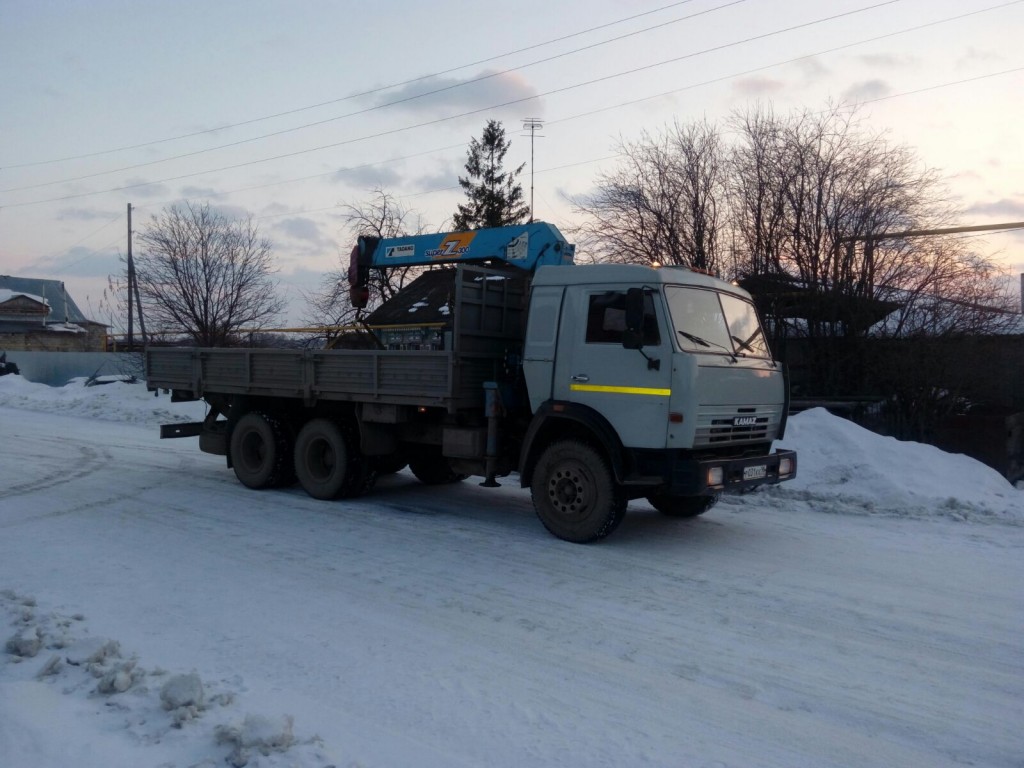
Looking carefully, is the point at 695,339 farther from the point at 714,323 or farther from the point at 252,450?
the point at 252,450

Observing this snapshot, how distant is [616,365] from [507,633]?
3.08m

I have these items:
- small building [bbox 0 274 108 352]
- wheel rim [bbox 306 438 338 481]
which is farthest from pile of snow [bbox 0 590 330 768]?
small building [bbox 0 274 108 352]

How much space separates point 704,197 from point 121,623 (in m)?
15.3

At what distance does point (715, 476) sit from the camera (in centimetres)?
761

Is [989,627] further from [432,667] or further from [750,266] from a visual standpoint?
[750,266]

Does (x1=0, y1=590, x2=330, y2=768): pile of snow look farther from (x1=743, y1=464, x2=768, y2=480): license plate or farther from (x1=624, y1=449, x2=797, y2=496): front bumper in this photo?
(x1=743, y1=464, x2=768, y2=480): license plate

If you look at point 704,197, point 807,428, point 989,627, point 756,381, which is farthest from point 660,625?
point 704,197

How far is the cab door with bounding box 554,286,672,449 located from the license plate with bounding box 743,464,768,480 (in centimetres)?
104

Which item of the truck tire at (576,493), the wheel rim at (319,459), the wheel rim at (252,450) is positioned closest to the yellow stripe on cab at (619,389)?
the truck tire at (576,493)

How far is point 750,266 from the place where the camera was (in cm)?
1700

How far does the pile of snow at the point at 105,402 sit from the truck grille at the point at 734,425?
15.5 meters

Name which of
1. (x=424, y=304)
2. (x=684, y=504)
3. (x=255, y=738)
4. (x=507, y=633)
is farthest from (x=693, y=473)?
(x=424, y=304)

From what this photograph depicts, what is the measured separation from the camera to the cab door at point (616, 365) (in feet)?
Answer: 24.8

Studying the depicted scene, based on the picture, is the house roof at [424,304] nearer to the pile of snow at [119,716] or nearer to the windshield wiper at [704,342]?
the windshield wiper at [704,342]
